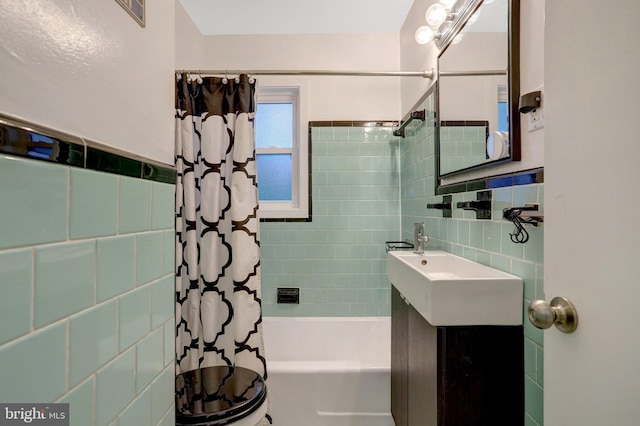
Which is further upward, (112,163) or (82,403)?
(112,163)

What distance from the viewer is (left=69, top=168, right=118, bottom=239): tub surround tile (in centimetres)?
49

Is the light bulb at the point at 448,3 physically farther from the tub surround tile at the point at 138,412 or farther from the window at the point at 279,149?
the tub surround tile at the point at 138,412

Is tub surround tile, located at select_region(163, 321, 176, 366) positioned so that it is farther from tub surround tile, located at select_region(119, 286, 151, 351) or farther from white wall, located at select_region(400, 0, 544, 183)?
white wall, located at select_region(400, 0, 544, 183)

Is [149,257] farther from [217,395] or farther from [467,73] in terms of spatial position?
[467,73]

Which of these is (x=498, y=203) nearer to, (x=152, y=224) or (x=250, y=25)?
(x=152, y=224)

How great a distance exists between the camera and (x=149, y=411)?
2.34 feet

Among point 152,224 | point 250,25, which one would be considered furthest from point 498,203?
point 250,25

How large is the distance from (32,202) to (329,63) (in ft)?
8.41

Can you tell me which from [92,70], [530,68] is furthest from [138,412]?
[530,68]

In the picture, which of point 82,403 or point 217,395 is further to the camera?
point 217,395

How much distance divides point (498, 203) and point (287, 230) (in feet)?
5.63

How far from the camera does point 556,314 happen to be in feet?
1.85

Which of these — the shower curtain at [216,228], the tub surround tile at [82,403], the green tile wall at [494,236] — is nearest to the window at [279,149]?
the green tile wall at [494,236]

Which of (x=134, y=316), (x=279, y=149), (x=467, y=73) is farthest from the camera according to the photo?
(x=279, y=149)
